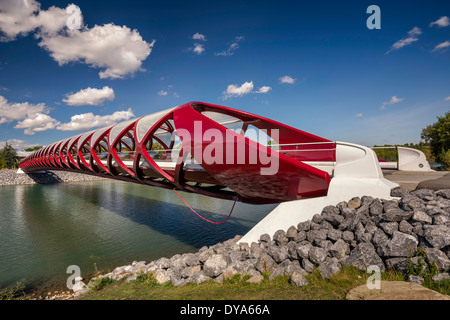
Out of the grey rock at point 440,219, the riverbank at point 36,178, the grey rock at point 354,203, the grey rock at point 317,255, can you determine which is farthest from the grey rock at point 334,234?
the riverbank at point 36,178

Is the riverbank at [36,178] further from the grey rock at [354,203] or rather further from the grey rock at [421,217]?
the grey rock at [421,217]

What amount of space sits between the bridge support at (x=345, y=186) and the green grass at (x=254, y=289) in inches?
73.0

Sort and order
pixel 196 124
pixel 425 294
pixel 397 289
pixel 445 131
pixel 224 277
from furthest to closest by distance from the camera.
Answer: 1. pixel 445 131
2. pixel 196 124
3. pixel 224 277
4. pixel 397 289
5. pixel 425 294

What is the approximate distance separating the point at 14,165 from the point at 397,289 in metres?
81.0

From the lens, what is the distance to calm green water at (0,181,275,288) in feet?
30.8

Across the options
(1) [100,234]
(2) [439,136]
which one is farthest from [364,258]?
(2) [439,136]

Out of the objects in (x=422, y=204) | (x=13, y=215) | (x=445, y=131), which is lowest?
(x=13, y=215)

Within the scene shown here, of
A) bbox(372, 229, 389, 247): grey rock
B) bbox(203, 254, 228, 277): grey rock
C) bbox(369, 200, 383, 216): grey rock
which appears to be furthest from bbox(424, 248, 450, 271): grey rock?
bbox(203, 254, 228, 277): grey rock

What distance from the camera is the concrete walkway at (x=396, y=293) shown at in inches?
123

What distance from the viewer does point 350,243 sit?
4891 millimetres

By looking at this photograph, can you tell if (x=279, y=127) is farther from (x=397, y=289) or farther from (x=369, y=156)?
(x=397, y=289)
